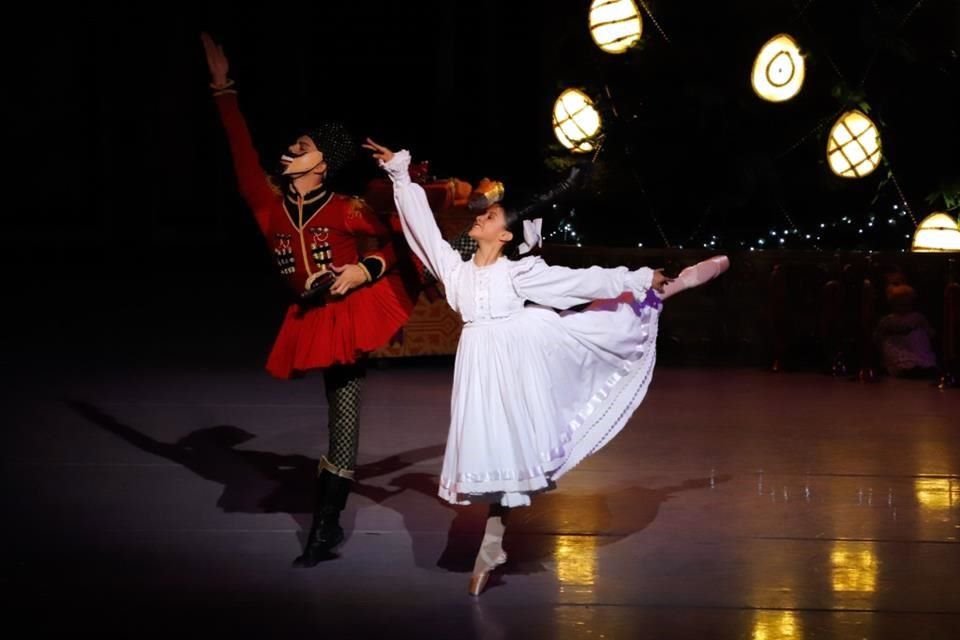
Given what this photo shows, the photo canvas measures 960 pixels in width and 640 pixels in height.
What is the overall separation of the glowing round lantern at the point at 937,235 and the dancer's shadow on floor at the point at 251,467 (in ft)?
17.5

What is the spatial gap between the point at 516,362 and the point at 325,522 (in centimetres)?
114

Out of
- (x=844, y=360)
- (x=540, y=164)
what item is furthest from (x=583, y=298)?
(x=540, y=164)

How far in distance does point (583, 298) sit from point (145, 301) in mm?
12361

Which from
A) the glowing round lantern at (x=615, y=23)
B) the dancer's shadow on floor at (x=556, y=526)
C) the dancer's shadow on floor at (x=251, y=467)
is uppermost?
the glowing round lantern at (x=615, y=23)

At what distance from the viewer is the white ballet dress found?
608 centimetres

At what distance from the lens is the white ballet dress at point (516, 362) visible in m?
6.08

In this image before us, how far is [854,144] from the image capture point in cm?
1222

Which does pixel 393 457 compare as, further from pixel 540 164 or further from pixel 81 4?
pixel 81 4

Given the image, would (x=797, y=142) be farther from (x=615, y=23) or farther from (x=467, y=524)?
(x=467, y=524)

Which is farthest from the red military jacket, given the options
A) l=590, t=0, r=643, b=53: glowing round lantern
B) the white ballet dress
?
l=590, t=0, r=643, b=53: glowing round lantern

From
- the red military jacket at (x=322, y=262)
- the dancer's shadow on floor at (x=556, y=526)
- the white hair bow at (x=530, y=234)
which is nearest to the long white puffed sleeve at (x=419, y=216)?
the white hair bow at (x=530, y=234)

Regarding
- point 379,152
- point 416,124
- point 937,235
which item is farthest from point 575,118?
point 379,152

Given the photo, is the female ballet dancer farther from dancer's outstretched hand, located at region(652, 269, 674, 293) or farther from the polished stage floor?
the polished stage floor

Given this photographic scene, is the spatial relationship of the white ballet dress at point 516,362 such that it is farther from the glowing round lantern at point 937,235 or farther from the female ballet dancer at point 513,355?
the glowing round lantern at point 937,235
